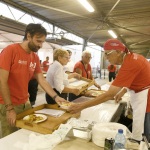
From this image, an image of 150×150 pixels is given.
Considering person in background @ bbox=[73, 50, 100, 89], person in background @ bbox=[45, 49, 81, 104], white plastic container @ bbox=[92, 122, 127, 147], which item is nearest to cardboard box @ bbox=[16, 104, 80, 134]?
white plastic container @ bbox=[92, 122, 127, 147]

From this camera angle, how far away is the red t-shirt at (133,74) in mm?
1565

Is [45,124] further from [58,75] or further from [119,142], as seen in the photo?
[58,75]

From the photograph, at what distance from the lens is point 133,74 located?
1.58 metres

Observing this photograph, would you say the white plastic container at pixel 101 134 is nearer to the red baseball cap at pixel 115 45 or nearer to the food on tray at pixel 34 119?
Result: the food on tray at pixel 34 119

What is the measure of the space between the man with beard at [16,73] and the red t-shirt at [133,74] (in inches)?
31.5

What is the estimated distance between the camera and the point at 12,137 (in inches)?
52.9

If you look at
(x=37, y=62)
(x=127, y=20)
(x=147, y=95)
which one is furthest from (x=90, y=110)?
(x=127, y=20)

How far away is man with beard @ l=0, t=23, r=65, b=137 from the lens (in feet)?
4.81

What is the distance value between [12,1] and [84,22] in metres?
2.83

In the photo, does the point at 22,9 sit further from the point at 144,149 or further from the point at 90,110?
the point at 144,149

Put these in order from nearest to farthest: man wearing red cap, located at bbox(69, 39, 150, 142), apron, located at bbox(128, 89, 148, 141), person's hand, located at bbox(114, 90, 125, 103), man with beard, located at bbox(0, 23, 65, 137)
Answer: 1. man with beard, located at bbox(0, 23, 65, 137)
2. man wearing red cap, located at bbox(69, 39, 150, 142)
3. apron, located at bbox(128, 89, 148, 141)
4. person's hand, located at bbox(114, 90, 125, 103)

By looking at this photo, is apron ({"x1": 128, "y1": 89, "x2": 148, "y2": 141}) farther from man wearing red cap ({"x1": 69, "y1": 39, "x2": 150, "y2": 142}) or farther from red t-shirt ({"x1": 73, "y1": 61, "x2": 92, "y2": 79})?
red t-shirt ({"x1": 73, "y1": 61, "x2": 92, "y2": 79})

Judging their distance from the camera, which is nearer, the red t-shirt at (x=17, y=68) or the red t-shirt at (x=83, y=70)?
the red t-shirt at (x=17, y=68)

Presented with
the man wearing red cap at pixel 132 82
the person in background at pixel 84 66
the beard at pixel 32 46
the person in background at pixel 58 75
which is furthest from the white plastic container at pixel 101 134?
the person in background at pixel 84 66
